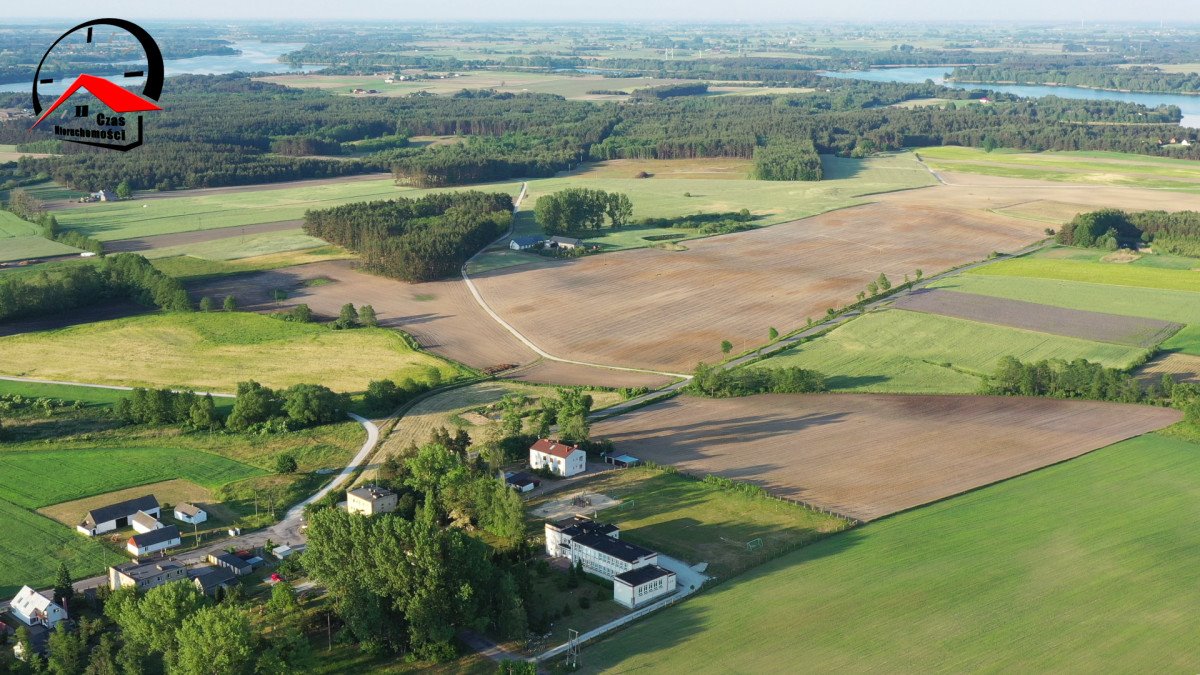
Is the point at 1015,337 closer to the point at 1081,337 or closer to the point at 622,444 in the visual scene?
the point at 1081,337

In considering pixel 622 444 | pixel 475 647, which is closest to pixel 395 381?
pixel 622 444

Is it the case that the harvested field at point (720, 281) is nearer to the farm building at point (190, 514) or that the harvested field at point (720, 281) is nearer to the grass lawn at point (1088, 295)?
the grass lawn at point (1088, 295)

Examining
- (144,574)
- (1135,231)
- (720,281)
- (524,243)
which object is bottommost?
(144,574)

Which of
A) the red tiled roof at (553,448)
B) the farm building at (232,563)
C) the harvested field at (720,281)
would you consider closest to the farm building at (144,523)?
the farm building at (232,563)

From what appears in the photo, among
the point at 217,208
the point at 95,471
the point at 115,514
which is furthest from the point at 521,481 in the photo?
the point at 217,208

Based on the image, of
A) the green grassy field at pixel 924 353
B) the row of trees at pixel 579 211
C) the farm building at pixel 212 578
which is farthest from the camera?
the row of trees at pixel 579 211

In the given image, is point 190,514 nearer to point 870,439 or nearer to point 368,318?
point 870,439
